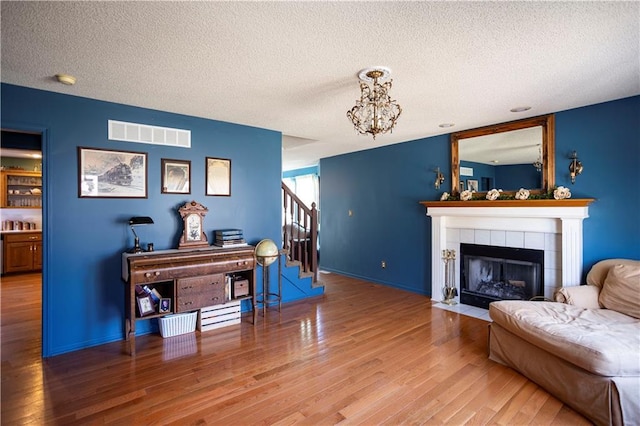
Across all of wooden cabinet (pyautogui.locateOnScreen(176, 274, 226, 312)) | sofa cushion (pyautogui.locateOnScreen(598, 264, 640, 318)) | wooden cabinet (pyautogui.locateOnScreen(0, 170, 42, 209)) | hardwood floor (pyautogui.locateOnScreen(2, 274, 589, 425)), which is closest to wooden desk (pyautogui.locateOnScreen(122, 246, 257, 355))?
wooden cabinet (pyautogui.locateOnScreen(176, 274, 226, 312))

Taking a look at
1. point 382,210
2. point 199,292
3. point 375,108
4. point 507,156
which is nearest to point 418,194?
point 382,210

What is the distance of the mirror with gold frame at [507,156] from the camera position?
374cm

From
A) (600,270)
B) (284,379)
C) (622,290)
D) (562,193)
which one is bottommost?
(284,379)

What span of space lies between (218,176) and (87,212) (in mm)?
1430

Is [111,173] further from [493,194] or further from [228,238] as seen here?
[493,194]

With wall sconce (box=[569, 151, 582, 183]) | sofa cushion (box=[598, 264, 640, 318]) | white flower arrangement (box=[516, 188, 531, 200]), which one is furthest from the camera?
white flower arrangement (box=[516, 188, 531, 200])

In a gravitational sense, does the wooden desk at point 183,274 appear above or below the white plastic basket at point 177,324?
above

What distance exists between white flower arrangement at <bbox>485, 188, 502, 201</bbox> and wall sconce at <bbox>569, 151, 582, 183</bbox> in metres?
0.77

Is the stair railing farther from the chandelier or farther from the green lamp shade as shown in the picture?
the chandelier

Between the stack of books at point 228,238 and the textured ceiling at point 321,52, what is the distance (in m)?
1.46

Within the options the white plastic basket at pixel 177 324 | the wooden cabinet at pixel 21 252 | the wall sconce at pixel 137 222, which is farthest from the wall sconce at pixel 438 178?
the wooden cabinet at pixel 21 252

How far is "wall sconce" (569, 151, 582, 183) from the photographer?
3488 millimetres

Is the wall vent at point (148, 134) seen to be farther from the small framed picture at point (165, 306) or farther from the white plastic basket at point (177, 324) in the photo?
the white plastic basket at point (177, 324)

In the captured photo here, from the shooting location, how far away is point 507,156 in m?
4.16
